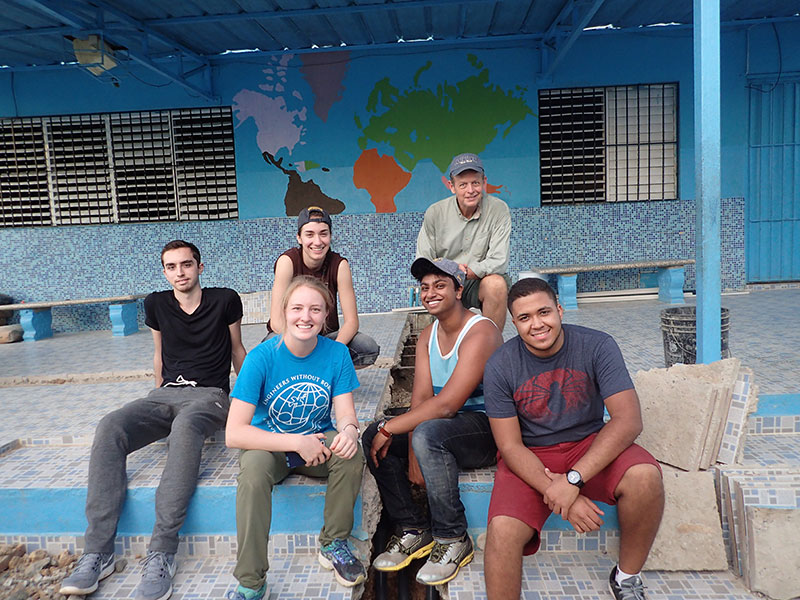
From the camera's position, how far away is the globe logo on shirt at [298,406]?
2469 mm

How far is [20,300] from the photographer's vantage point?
8.45 metres

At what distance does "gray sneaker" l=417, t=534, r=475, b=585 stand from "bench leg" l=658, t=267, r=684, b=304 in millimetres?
6125

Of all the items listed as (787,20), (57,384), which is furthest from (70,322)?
(787,20)

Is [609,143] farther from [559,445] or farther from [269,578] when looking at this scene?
[269,578]

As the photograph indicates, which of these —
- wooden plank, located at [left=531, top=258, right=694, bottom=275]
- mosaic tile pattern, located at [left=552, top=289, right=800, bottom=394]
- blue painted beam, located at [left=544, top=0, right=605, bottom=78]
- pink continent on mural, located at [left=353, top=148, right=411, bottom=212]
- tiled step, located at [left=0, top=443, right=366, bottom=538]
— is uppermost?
blue painted beam, located at [left=544, top=0, right=605, bottom=78]

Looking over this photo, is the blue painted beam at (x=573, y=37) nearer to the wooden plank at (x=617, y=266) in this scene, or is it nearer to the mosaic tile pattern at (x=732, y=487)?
the wooden plank at (x=617, y=266)

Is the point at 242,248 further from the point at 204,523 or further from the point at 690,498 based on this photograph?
the point at 690,498

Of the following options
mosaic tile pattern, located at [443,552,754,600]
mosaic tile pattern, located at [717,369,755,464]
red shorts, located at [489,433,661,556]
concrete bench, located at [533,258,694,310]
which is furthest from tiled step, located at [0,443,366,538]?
concrete bench, located at [533,258,694,310]

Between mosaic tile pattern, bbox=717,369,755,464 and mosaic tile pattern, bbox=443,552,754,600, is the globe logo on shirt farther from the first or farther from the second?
mosaic tile pattern, bbox=717,369,755,464

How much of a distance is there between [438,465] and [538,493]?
1.38ft

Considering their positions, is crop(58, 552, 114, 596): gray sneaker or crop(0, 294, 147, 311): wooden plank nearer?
crop(58, 552, 114, 596): gray sneaker

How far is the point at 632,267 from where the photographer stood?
7508 mm

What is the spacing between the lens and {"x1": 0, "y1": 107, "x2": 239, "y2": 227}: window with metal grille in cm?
823

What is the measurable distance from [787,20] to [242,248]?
26.2 ft
